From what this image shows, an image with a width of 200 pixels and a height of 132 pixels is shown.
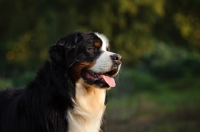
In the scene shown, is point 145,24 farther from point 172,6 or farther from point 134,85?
point 134,85

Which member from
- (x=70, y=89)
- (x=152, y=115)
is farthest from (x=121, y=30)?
(x=70, y=89)

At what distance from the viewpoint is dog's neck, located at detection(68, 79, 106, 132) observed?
6195mm

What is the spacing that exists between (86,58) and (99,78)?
267mm

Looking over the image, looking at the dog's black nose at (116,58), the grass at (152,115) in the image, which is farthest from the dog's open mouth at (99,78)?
the grass at (152,115)

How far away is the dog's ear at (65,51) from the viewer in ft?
20.2

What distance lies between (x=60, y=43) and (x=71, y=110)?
75 centimetres

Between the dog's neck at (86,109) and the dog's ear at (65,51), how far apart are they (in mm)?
277

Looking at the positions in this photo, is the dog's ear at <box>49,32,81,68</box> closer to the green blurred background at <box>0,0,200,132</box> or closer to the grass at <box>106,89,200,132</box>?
the grass at <box>106,89,200,132</box>

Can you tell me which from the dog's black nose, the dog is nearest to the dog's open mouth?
the dog

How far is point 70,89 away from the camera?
614cm

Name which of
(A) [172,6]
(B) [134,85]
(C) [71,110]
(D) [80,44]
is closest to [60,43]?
(D) [80,44]

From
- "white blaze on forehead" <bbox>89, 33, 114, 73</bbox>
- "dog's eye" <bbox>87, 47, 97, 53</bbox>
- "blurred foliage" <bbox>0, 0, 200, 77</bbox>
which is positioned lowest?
"blurred foliage" <bbox>0, 0, 200, 77</bbox>

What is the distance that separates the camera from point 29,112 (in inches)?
246

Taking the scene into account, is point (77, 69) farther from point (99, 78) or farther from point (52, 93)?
point (52, 93)
